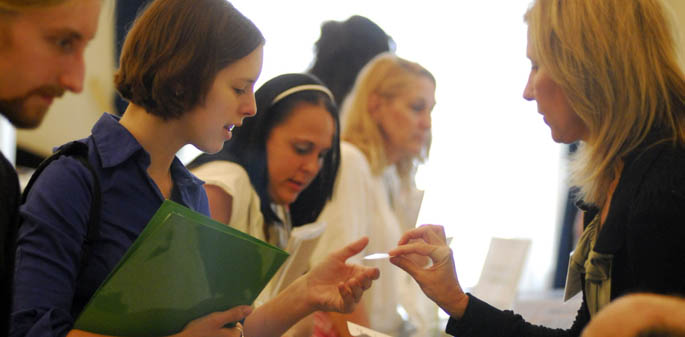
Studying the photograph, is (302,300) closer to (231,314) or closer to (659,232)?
(231,314)

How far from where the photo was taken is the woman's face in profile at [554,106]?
1.17 metres

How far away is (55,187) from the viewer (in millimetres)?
854

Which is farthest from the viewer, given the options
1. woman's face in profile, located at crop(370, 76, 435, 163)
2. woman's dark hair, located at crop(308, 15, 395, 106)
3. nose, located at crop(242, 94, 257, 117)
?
woman's dark hair, located at crop(308, 15, 395, 106)

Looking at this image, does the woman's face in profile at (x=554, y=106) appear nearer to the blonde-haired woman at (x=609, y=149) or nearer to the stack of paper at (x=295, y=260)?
the blonde-haired woman at (x=609, y=149)

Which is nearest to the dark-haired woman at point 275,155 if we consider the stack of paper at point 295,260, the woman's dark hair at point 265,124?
the woman's dark hair at point 265,124

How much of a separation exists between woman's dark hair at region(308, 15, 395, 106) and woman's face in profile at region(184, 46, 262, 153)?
1.22m

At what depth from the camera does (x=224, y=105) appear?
101 cm

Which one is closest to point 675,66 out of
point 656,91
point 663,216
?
point 656,91

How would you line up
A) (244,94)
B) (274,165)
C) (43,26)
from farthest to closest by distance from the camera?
(274,165), (244,94), (43,26)

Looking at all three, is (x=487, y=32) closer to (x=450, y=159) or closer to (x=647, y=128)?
(x=450, y=159)

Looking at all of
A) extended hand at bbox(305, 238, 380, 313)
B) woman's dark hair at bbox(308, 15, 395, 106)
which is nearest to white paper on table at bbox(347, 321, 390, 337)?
extended hand at bbox(305, 238, 380, 313)

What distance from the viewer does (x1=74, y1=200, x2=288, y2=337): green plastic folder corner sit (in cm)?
81

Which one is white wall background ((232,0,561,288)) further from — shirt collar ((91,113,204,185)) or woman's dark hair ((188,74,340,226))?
shirt collar ((91,113,204,185))

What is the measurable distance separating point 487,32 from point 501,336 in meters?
1.73
